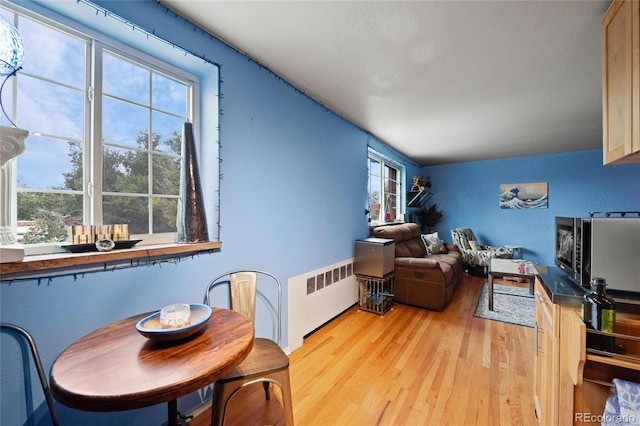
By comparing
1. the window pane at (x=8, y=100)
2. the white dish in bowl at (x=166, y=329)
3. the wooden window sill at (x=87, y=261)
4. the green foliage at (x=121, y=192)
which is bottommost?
the white dish in bowl at (x=166, y=329)

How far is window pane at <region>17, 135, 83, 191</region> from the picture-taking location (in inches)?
41.8

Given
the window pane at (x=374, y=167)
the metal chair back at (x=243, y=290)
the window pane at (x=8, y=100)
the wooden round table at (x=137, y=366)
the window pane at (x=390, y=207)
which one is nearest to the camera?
the wooden round table at (x=137, y=366)

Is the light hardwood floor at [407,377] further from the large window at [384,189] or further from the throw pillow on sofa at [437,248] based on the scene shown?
the large window at [384,189]

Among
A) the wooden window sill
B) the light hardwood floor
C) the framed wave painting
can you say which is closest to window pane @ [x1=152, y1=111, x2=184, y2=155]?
the wooden window sill

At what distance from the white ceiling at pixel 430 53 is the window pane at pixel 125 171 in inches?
33.4

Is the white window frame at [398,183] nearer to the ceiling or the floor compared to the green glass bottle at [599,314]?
nearer to the ceiling

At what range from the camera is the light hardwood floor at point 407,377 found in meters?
1.48

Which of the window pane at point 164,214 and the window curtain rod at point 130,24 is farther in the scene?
the window pane at point 164,214

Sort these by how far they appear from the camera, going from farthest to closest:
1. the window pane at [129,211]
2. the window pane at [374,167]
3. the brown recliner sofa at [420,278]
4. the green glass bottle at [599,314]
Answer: the window pane at [374,167] → the brown recliner sofa at [420,278] → the window pane at [129,211] → the green glass bottle at [599,314]

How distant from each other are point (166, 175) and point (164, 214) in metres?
0.24

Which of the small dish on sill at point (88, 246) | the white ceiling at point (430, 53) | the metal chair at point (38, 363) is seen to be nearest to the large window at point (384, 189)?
the white ceiling at point (430, 53)

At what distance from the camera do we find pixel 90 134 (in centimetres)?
122

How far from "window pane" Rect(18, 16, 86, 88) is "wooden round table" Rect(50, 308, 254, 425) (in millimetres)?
1166

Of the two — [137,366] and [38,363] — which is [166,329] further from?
[38,363]
